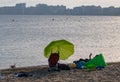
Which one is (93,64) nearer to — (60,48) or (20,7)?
(60,48)

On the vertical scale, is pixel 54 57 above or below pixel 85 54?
above

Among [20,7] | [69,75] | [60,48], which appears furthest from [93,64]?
[20,7]

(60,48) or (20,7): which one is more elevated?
(60,48)

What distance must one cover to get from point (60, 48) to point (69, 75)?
1.77 m

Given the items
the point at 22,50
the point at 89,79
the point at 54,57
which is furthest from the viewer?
the point at 22,50

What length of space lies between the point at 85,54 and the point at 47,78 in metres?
22.5

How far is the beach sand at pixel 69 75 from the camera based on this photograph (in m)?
15.6

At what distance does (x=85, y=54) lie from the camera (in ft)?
125

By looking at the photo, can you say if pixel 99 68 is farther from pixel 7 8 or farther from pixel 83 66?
pixel 7 8

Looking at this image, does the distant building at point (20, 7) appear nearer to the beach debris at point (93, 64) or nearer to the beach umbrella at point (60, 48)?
the beach debris at point (93, 64)

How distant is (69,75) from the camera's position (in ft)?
54.1

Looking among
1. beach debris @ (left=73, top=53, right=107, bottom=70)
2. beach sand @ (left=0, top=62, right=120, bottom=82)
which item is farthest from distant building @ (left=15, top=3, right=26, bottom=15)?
beach sand @ (left=0, top=62, right=120, bottom=82)

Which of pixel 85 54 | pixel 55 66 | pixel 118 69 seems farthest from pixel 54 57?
pixel 85 54

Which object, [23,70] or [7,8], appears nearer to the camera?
[23,70]
